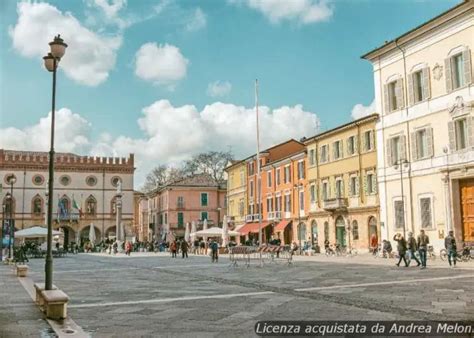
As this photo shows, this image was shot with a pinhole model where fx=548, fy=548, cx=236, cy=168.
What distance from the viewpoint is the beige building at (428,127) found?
30.4m

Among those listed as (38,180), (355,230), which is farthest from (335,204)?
(38,180)

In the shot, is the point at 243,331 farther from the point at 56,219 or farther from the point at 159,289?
the point at 56,219

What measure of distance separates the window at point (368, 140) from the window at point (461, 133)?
871cm

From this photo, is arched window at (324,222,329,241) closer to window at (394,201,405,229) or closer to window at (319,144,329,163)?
window at (319,144,329,163)

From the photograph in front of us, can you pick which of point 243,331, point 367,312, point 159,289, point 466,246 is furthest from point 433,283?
point 466,246

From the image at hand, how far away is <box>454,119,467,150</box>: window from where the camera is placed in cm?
3061

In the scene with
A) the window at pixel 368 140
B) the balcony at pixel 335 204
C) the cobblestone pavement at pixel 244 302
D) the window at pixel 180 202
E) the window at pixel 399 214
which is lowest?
the cobblestone pavement at pixel 244 302

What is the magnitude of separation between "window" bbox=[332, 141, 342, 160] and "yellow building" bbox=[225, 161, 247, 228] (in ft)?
68.4

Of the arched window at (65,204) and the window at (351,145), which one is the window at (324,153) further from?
the arched window at (65,204)

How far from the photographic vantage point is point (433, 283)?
15992 millimetres

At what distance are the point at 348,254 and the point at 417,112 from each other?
37.8 feet

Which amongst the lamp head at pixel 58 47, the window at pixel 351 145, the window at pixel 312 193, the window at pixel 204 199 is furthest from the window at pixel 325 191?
the window at pixel 204 199

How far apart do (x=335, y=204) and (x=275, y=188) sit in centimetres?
1329

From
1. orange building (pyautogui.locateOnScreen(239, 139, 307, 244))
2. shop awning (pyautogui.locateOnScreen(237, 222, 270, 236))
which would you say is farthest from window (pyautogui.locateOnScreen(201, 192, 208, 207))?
shop awning (pyautogui.locateOnScreen(237, 222, 270, 236))
